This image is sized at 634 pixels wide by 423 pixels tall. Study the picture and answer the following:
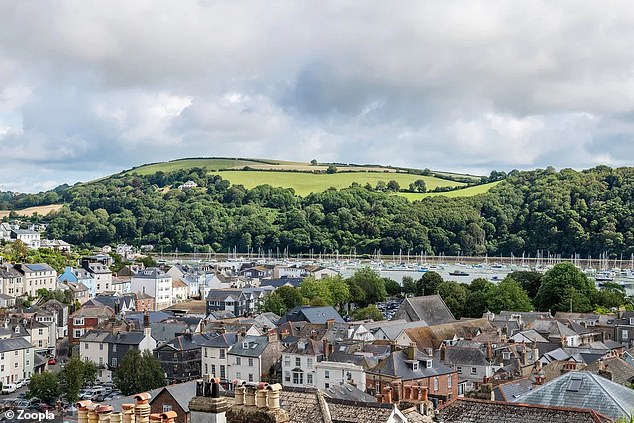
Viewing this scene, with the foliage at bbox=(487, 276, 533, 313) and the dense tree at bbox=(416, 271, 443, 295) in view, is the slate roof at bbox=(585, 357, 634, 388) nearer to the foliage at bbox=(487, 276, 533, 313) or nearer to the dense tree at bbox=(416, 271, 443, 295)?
the foliage at bbox=(487, 276, 533, 313)

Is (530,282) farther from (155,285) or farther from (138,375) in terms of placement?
(138,375)

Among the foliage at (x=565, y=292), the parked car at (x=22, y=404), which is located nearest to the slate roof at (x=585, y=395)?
the parked car at (x=22, y=404)

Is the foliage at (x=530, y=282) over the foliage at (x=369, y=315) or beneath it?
over

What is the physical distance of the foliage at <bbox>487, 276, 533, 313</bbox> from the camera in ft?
235

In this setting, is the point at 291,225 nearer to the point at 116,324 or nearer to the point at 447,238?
the point at 447,238

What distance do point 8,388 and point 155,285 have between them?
47177mm

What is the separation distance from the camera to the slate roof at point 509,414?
17078mm

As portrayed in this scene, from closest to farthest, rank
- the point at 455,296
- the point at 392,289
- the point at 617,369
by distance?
the point at 617,369 < the point at 455,296 < the point at 392,289

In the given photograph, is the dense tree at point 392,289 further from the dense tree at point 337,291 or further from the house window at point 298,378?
the house window at point 298,378

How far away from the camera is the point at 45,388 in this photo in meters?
44.5

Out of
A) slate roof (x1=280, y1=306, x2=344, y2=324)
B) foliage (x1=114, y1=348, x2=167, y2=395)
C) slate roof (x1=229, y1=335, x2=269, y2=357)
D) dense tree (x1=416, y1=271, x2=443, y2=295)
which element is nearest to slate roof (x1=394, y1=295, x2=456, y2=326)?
slate roof (x1=280, y1=306, x2=344, y2=324)

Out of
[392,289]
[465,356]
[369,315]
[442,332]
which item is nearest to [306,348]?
[465,356]

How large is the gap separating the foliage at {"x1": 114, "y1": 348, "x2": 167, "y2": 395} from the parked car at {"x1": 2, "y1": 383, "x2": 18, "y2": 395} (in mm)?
8510

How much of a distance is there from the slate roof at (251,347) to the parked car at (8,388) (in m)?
14.8
